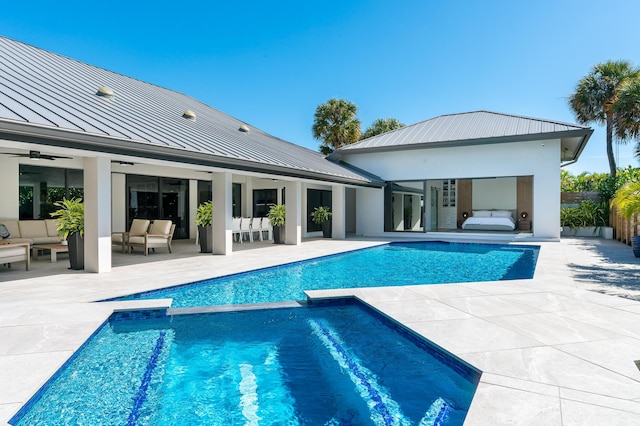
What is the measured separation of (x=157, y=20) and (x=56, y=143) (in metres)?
14.0

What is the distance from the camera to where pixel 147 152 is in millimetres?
7922

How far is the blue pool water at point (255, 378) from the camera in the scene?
3.04 metres

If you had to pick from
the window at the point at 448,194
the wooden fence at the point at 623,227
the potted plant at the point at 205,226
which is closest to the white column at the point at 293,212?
the potted plant at the point at 205,226

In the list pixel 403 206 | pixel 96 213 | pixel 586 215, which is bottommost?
pixel 586 215

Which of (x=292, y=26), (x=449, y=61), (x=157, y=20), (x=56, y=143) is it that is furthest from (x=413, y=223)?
(x=56, y=143)

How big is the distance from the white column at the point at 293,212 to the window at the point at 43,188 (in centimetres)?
689

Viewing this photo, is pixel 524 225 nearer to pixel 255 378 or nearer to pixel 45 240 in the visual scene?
pixel 255 378

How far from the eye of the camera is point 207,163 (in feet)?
31.1

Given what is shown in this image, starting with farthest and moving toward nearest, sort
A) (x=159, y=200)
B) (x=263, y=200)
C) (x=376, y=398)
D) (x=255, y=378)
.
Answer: (x=263, y=200), (x=159, y=200), (x=255, y=378), (x=376, y=398)

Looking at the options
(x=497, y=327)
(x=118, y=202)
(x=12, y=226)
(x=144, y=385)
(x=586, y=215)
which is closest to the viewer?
(x=144, y=385)

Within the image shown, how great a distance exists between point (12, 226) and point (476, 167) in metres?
16.3

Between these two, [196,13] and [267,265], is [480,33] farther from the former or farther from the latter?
[267,265]

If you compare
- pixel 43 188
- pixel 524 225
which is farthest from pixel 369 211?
pixel 43 188

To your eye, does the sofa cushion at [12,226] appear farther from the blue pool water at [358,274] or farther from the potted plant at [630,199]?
the potted plant at [630,199]
